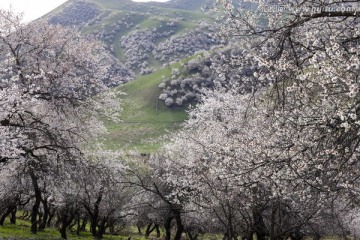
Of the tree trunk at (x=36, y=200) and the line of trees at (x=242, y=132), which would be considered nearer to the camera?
the line of trees at (x=242, y=132)

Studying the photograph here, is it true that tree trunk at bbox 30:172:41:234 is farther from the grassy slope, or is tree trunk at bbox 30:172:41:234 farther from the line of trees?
the grassy slope

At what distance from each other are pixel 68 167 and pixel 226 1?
1124 centimetres

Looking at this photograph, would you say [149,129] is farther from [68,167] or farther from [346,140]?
[346,140]

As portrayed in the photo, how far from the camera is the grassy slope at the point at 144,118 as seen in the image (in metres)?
104

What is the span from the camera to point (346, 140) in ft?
26.2

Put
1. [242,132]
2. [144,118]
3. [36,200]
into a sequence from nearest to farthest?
[242,132], [36,200], [144,118]

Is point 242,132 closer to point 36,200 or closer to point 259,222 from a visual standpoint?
point 259,222

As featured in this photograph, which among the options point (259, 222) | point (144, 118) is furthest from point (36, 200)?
point (144, 118)

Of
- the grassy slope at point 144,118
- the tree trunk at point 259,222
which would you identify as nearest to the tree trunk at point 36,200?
the tree trunk at point 259,222

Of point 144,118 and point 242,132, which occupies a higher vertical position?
point 144,118

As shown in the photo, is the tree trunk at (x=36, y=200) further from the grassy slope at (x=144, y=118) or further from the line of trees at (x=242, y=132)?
the grassy slope at (x=144, y=118)

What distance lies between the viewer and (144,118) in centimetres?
12044

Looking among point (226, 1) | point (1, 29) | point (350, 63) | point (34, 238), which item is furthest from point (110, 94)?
point (350, 63)

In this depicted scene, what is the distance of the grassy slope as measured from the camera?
104 m
